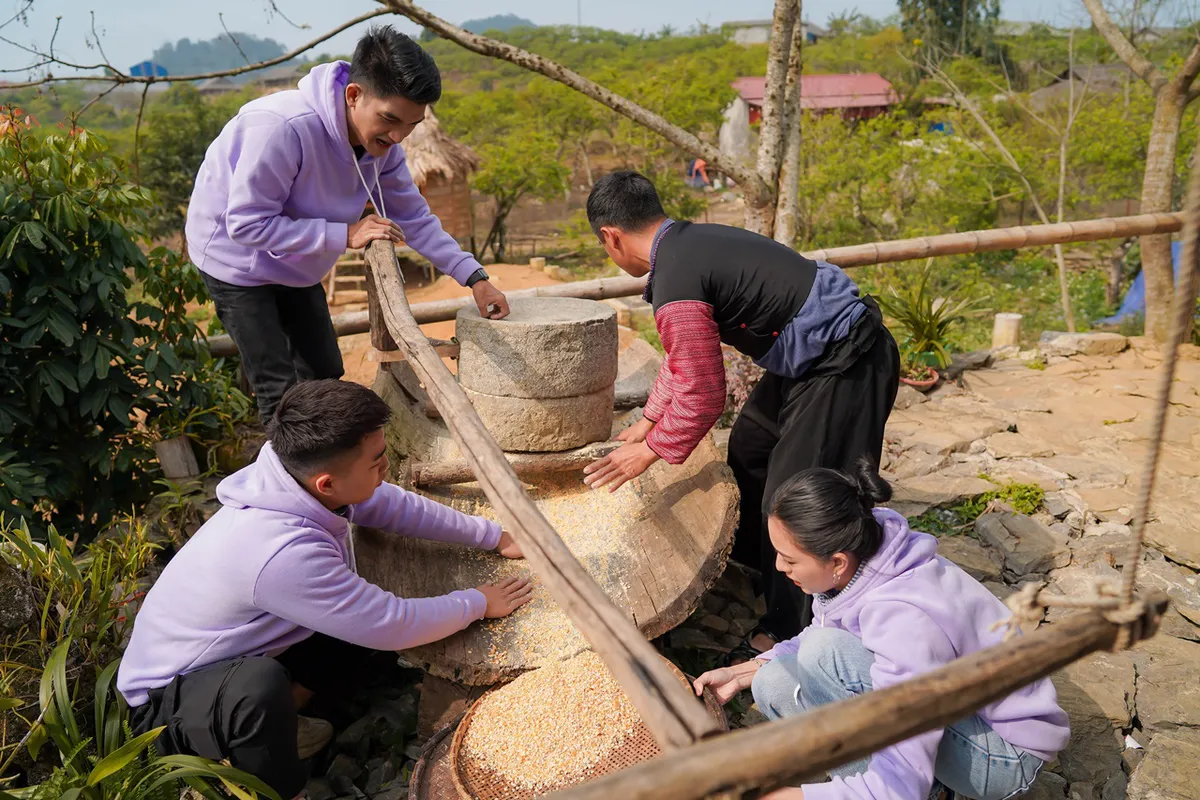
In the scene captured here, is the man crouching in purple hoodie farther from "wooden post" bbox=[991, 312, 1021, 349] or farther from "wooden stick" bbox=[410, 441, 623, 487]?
"wooden post" bbox=[991, 312, 1021, 349]


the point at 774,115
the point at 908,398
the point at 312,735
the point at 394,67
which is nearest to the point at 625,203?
the point at 394,67

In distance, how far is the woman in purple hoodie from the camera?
1.72 m

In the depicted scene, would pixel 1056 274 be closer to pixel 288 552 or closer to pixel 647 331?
pixel 647 331

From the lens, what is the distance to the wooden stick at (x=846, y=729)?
0.92m

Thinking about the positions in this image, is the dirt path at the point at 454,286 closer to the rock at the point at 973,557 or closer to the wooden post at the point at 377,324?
the wooden post at the point at 377,324

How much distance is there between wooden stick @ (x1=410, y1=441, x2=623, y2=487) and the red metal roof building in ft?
85.6

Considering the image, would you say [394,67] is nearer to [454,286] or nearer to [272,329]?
[272,329]

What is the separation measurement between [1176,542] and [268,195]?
3763 mm

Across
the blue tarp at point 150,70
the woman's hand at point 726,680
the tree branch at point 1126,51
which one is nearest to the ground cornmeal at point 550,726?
the woman's hand at point 726,680

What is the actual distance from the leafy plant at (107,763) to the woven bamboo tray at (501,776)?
475 mm

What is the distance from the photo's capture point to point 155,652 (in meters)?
2.11

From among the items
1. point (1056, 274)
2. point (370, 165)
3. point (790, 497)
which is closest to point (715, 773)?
point (790, 497)

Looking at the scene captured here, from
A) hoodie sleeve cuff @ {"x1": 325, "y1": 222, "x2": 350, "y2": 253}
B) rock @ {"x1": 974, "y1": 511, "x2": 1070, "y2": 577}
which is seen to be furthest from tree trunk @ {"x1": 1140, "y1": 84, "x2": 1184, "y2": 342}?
hoodie sleeve cuff @ {"x1": 325, "y1": 222, "x2": 350, "y2": 253}

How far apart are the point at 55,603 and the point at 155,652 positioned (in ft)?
2.80
